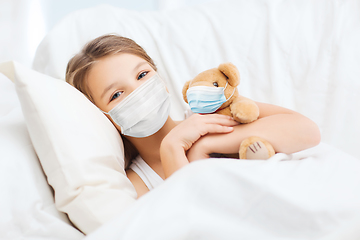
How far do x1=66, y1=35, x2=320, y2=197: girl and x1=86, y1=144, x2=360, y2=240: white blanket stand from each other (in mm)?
232

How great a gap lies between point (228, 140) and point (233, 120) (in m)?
0.07

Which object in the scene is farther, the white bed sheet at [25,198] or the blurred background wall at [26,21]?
the blurred background wall at [26,21]

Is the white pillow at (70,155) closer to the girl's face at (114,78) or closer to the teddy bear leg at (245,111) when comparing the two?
the girl's face at (114,78)

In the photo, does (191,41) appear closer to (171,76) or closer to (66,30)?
(171,76)

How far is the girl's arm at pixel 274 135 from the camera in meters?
0.82

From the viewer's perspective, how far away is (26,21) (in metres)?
1.91

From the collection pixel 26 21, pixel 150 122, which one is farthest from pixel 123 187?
pixel 26 21

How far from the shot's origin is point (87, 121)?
0.78 metres

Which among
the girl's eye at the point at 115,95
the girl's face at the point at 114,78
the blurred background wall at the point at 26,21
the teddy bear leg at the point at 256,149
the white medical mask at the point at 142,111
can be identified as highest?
the blurred background wall at the point at 26,21

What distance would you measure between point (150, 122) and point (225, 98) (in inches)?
11.0

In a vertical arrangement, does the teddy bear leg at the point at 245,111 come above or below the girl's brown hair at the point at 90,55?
below

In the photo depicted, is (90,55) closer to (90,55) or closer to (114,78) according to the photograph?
(90,55)

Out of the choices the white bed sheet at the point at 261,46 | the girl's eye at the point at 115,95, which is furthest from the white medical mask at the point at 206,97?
the white bed sheet at the point at 261,46

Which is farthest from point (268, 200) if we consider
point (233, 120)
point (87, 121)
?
point (87, 121)
